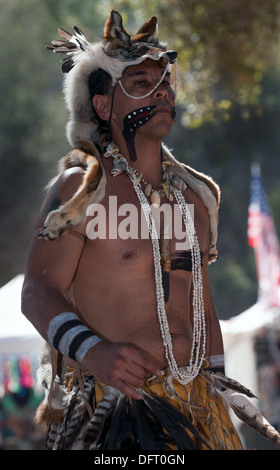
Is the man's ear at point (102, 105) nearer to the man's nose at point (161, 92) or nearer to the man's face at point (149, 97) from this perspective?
the man's face at point (149, 97)

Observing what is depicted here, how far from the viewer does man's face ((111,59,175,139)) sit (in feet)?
11.3

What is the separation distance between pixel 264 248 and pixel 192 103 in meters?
4.17

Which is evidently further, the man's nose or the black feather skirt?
the man's nose

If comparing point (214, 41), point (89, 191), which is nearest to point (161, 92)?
point (89, 191)

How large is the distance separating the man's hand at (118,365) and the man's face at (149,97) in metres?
1.23

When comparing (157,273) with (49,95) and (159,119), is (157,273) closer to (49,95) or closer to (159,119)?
(159,119)

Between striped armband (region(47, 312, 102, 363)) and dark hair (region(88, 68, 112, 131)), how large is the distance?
3.94 ft

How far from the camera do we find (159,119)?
11.3 feet

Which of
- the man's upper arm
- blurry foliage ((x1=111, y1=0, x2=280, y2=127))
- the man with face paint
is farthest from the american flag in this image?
the man's upper arm

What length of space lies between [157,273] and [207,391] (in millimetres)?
613

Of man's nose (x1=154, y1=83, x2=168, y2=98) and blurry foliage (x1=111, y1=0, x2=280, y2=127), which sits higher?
blurry foliage (x1=111, y1=0, x2=280, y2=127)

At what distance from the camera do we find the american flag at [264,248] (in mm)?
13664

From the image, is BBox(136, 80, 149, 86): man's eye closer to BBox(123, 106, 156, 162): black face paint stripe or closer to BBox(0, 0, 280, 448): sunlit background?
BBox(123, 106, 156, 162): black face paint stripe
